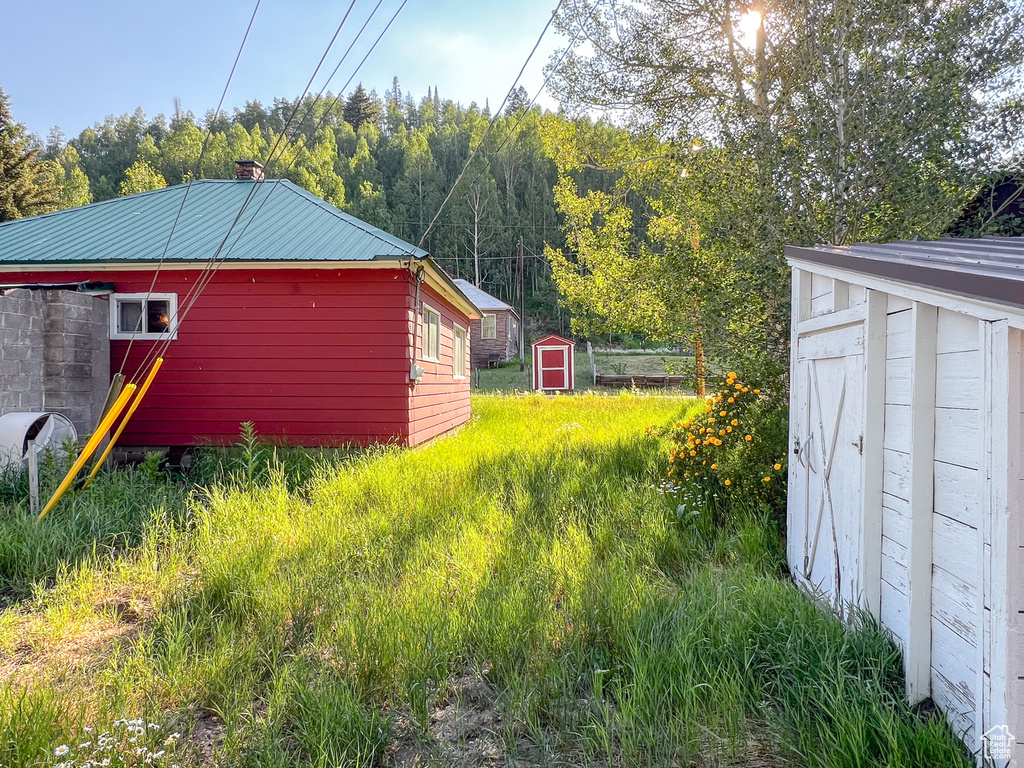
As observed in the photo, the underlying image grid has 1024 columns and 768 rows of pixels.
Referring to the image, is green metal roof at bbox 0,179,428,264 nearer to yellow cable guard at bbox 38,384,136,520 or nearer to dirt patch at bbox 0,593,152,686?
yellow cable guard at bbox 38,384,136,520

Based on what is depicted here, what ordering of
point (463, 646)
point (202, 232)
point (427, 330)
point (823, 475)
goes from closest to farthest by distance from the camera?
point (463, 646)
point (823, 475)
point (202, 232)
point (427, 330)

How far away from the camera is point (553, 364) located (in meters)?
26.5

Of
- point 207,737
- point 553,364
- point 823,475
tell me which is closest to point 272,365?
point 207,737

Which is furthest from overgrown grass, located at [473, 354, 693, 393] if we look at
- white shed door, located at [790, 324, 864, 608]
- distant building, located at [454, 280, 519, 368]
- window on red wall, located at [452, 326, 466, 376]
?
white shed door, located at [790, 324, 864, 608]

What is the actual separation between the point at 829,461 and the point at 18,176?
3617 centimetres

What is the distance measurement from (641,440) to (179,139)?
57060 mm

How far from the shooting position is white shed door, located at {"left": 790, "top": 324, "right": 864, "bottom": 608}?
3045 mm

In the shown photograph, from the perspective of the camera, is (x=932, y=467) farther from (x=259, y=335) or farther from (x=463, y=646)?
(x=259, y=335)

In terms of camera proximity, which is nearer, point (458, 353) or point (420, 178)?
point (458, 353)

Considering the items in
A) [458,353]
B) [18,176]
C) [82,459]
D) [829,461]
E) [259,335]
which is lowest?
[82,459]

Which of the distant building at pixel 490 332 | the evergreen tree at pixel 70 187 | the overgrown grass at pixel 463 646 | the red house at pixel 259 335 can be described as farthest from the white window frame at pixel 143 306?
the evergreen tree at pixel 70 187

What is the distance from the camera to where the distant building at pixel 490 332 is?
33.1 metres

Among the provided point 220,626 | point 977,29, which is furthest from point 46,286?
point 977,29

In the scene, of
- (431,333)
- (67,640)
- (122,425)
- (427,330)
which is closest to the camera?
(67,640)
